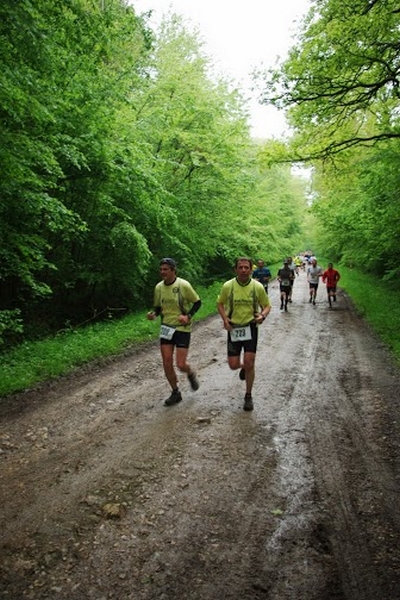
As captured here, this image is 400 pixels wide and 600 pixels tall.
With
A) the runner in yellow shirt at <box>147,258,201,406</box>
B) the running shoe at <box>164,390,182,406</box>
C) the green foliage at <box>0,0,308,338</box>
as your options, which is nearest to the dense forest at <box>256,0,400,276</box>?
the green foliage at <box>0,0,308,338</box>

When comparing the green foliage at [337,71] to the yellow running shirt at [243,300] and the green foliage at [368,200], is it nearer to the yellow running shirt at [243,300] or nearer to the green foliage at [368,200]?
the green foliage at [368,200]

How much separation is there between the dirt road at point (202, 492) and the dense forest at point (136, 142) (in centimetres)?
318

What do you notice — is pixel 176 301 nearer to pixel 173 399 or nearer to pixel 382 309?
pixel 173 399

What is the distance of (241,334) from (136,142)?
7423mm

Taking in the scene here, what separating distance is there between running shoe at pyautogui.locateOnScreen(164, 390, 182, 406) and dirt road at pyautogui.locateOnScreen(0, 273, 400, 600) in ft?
0.45

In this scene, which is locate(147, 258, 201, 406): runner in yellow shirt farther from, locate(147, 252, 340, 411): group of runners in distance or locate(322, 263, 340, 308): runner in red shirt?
locate(322, 263, 340, 308): runner in red shirt

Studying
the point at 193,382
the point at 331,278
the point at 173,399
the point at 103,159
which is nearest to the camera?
the point at 173,399

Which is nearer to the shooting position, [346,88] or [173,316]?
[173,316]

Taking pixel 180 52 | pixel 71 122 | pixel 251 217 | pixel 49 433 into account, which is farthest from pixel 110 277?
pixel 180 52

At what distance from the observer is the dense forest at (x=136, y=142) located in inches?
279

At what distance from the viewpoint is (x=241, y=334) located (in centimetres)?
569

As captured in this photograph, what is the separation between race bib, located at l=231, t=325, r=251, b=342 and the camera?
5.66 metres

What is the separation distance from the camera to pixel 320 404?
19.5ft

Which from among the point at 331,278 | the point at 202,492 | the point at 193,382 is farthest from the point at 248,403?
the point at 331,278
